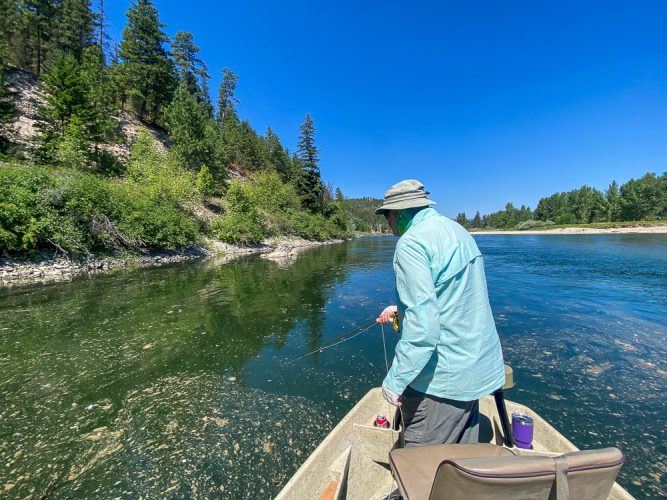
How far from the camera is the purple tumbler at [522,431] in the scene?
3.59 metres

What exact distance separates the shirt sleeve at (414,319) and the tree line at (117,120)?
21964 millimetres

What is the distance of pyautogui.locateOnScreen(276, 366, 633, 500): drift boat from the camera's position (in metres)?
1.45

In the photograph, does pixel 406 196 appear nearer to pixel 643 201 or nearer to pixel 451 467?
pixel 451 467

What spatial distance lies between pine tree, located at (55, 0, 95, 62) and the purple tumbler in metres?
67.4

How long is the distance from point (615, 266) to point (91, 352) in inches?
1313

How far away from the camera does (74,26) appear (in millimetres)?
47062

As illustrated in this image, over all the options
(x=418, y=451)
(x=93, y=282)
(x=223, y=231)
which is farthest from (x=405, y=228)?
(x=223, y=231)

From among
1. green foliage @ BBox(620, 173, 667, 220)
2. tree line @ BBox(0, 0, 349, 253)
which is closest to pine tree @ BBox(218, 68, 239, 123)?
tree line @ BBox(0, 0, 349, 253)

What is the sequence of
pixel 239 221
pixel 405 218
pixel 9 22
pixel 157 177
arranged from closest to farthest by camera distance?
pixel 405 218 → pixel 157 177 → pixel 239 221 → pixel 9 22

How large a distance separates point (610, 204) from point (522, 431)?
139m

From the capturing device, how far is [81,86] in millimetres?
31062

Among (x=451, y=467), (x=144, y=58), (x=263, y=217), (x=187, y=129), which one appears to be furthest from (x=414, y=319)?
(x=144, y=58)

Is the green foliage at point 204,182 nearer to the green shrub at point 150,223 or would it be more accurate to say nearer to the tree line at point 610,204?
the green shrub at point 150,223

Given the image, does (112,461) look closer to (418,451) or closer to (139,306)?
(418,451)
